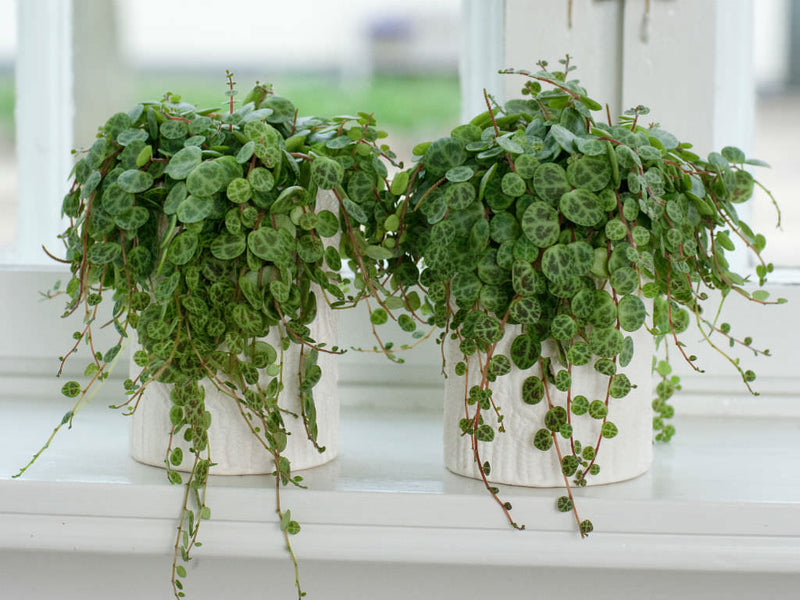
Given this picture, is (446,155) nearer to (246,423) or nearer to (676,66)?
(246,423)

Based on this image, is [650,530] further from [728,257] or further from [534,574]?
[728,257]

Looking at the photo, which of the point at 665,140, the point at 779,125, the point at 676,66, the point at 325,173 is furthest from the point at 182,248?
the point at 779,125

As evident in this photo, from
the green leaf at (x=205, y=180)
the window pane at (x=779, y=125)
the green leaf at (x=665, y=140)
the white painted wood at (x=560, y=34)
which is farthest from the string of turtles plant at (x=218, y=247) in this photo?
the window pane at (x=779, y=125)

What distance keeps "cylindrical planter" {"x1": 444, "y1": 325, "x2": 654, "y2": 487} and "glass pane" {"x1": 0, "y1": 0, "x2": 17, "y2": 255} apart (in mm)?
799

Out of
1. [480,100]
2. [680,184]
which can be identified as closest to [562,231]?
[680,184]

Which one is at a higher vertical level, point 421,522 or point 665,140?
point 665,140

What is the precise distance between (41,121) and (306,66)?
1.33 feet

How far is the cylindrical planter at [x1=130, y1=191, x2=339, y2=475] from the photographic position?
2.47 feet

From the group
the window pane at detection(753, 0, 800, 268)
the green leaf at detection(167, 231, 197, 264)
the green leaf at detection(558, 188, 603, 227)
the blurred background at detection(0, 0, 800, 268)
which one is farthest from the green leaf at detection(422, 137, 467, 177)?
the window pane at detection(753, 0, 800, 268)

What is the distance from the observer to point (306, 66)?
1227 millimetres

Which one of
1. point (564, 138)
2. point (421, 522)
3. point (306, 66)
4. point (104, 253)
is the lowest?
point (421, 522)

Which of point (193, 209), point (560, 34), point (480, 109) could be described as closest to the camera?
point (193, 209)

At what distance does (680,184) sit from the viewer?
2.45 feet

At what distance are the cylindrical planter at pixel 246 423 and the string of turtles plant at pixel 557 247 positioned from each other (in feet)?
0.41
